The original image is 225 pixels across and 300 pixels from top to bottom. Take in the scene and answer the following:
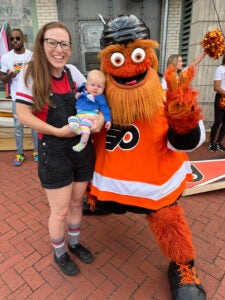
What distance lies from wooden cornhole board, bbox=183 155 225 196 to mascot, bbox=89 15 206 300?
1.29 meters

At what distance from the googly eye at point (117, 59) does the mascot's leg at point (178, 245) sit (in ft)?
3.59

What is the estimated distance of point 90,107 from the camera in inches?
64.7

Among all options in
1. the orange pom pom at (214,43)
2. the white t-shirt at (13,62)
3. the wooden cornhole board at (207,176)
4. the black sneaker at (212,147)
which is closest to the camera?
the orange pom pom at (214,43)

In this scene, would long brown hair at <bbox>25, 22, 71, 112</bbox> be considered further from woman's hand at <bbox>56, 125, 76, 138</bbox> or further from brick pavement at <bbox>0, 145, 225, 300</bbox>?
brick pavement at <bbox>0, 145, 225, 300</bbox>

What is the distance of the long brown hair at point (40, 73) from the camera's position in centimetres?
158

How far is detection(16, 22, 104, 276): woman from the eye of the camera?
5.27ft

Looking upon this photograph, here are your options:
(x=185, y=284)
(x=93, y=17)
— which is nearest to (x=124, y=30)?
(x=185, y=284)

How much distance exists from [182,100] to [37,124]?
0.93m

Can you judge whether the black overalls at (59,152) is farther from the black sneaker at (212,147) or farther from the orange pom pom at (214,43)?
the black sneaker at (212,147)

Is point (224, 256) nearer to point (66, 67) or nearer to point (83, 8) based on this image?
point (66, 67)

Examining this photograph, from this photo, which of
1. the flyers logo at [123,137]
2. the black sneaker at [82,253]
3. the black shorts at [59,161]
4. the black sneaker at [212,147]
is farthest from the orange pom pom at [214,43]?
the black sneaker at [212,147]

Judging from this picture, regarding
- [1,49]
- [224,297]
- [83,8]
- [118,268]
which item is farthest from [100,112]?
[83,8]

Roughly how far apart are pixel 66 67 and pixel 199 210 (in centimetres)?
235

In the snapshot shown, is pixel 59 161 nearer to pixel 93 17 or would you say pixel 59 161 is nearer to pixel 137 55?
pixel 137 55
